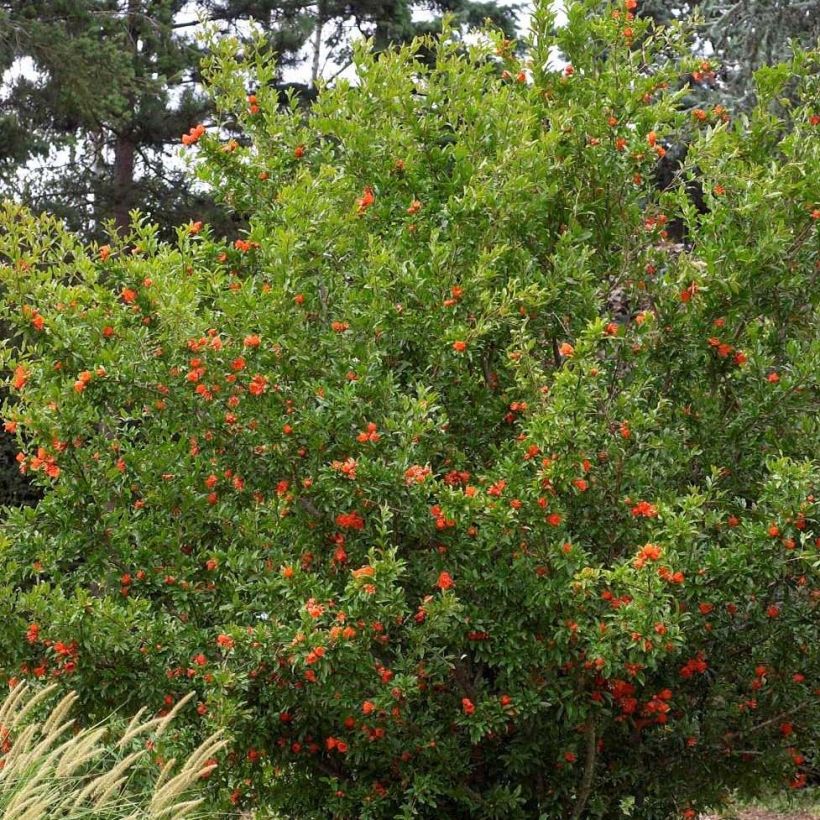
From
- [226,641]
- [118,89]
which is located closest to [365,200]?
[226,641]

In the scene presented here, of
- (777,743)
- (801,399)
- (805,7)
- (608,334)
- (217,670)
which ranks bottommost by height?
(777,743)

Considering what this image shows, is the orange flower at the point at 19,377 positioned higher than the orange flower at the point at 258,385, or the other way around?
the orange flower at the point at 19,377

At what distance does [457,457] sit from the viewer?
4.55 meters

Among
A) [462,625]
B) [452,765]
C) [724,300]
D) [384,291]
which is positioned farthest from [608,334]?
[452,765]

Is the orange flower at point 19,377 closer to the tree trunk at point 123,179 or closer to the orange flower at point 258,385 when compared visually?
the orange flower at point 258,385

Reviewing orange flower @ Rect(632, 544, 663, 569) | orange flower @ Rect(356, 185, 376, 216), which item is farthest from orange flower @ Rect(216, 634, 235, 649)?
orange flower @ Rect(356, 185, 376, 216)

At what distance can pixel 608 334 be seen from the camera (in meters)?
4.31

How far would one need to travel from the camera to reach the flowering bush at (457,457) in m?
4.18

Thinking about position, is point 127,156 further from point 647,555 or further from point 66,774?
point 647,555

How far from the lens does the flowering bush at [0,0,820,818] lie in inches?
164

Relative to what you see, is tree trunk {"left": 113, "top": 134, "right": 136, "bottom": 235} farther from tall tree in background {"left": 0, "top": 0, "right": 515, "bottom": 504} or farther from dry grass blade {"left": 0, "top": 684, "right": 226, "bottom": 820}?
dry grass blade {"left": 0, "top": 684, "right": 226, "bottom": 820}

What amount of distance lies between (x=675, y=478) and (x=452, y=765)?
1.49 metres

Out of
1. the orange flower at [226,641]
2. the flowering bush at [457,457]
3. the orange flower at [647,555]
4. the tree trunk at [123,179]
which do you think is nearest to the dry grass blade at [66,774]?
the orange flower at [226,641]

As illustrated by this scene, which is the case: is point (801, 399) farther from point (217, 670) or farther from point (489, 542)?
point (217, 670)
